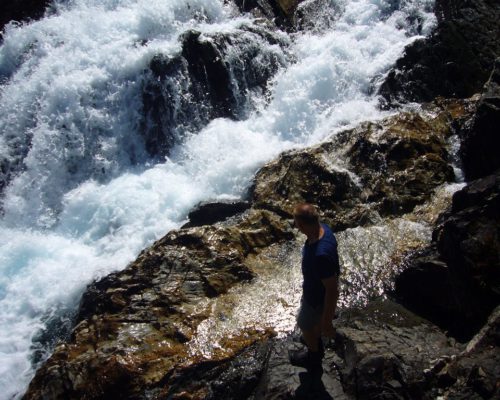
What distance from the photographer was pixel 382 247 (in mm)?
7293

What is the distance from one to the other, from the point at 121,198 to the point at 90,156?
1.89 metres

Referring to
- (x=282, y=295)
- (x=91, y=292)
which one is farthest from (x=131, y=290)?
(x=282, y=295)

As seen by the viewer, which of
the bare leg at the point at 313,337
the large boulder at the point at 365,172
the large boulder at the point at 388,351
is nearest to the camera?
the large boulder at the point at 388,351

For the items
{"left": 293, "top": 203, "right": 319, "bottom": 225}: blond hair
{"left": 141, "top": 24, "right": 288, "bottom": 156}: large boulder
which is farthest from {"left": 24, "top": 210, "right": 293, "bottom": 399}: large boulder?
{"left": 141, "top": 24, "right": 288, "bottom": 156}: large boulder

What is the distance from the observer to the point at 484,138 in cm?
779

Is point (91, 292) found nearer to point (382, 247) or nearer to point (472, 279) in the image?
point (382, 247)

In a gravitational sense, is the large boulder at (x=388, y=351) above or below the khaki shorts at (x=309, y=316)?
below

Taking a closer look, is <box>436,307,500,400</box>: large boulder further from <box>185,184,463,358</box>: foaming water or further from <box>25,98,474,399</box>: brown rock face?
<box>25,98,474,399</box>: brown rock face

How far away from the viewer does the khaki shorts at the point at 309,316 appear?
4.38 meters

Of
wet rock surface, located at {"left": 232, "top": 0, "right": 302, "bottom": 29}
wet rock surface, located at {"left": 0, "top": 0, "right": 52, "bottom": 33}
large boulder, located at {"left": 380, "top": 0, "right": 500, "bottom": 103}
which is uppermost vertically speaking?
wet rock surface, located at {"left": 0, "top": 0, "right": 52, "bottom": 33}

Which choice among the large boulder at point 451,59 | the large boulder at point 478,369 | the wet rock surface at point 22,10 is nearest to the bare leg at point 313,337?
the large boulder at point 478,369

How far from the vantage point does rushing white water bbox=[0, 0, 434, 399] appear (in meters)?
9.70

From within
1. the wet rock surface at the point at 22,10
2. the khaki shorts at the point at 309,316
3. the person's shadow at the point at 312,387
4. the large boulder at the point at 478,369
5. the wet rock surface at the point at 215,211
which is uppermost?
the wet rock surface at the point at 22,10

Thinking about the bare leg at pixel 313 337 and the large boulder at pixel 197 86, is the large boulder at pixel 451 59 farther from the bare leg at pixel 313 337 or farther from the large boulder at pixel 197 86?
the bare leg at pixel 313 337
